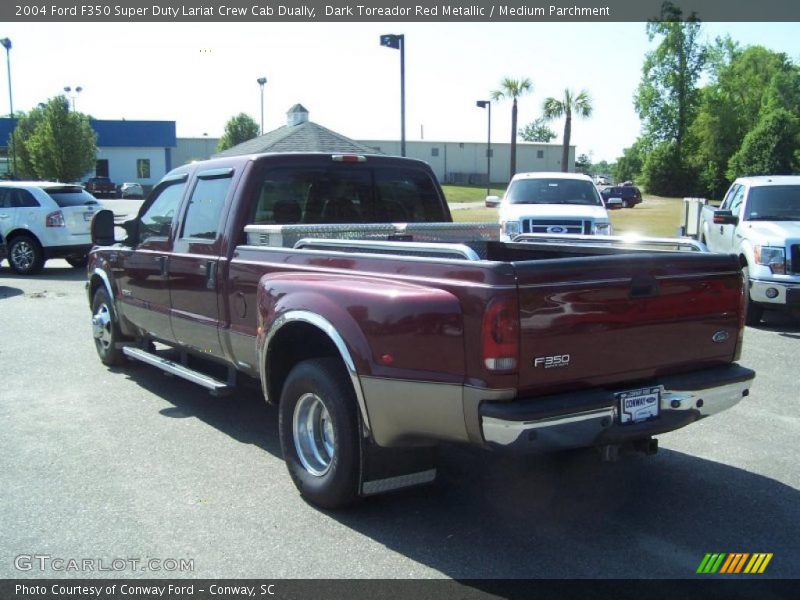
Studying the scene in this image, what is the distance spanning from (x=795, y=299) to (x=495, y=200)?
6728 mm

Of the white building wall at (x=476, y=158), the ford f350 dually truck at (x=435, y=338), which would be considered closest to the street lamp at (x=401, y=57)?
the ford f350 dually truck at (x=435, y=338)

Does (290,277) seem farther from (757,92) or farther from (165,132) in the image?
(757,92)

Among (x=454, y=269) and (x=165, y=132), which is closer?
(x=454, y=269)

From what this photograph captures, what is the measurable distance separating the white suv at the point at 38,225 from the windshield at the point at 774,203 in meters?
12.3

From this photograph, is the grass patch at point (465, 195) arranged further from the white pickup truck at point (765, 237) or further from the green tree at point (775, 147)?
the white pickup truck at point (765, 237)

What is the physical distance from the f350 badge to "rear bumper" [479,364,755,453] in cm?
15

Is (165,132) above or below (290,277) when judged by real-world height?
above

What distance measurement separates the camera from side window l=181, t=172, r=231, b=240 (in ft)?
19.2

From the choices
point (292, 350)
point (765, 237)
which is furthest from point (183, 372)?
point (765, 237)

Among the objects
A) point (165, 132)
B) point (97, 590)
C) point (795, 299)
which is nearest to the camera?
point (97, 590)

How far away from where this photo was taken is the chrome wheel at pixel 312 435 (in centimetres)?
456

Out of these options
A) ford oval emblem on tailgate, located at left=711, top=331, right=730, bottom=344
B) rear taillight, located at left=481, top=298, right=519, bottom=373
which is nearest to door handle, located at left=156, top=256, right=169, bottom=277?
rear taillight, located at left=481, top=298, right=519, bottom=373

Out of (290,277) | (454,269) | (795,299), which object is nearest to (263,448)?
(290,277)

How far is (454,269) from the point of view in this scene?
12.1 feet
